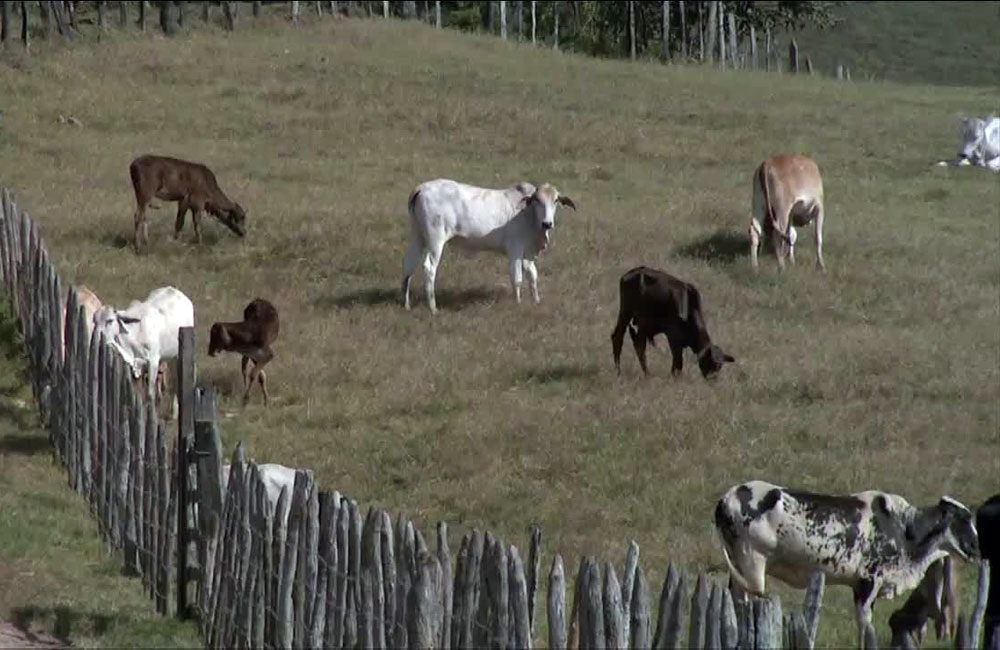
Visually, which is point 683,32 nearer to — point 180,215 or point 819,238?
point 819,238

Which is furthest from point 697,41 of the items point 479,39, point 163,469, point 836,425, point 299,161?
point 163,469

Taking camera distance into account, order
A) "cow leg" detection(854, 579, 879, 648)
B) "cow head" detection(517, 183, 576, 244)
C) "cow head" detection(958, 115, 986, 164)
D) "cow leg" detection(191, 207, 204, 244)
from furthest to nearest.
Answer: "cow head" detection(958, 115, 986, 164)
"cow leg" detection(191, 207, 204, 244)
"cow head" detection(517, 183, 576, 244)
"cow leg" detection(854, 579, 879, 648)

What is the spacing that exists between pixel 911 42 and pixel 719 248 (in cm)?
4334

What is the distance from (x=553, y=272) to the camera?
20984 mm

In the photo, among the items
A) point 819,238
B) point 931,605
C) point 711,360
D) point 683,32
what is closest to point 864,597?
point 931,605

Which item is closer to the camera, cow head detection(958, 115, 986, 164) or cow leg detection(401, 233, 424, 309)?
cow leg detection(401, 233, 424, 309)

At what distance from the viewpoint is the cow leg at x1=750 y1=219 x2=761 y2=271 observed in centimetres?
2147

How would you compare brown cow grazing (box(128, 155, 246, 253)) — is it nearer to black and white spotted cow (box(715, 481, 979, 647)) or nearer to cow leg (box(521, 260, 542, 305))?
cow leg (box(521, 260, 542, 305))

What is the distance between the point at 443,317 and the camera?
19172 millimetres

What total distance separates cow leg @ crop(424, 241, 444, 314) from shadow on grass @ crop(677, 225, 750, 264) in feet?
10.8

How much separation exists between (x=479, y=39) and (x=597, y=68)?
3.89 m

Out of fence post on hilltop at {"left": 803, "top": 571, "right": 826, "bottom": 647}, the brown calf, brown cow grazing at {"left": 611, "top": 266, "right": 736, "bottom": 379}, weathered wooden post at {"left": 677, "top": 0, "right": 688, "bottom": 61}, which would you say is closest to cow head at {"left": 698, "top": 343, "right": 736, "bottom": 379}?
brown cow grazing at {"left": 611, "top": 266, "right": 736, "bottom": 379}

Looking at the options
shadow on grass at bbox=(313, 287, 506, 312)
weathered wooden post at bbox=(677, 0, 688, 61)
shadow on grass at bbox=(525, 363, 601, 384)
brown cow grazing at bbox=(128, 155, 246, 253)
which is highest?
weathered wooden post at bbox=(677, 0, 688, 61)

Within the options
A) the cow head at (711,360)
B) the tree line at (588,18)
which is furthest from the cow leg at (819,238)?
the tree line at (588,18)
